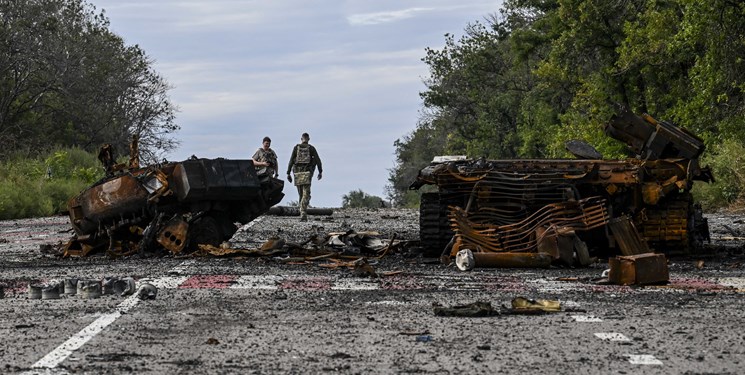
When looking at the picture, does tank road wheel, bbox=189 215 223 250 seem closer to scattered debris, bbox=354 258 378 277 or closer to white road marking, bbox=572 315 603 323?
scattered debris, bbox=354 258 378 277

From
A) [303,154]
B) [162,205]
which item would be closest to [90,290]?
[162,205]

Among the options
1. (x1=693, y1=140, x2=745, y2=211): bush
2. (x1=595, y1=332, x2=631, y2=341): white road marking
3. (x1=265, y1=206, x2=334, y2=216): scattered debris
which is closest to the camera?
(x1=595, y1=332, x2=631, y2=341): white road marking

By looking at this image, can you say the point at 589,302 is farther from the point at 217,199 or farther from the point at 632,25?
the point at 632,25

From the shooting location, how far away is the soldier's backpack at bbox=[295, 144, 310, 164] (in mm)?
32375

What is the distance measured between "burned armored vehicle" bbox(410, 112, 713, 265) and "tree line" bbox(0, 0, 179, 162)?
44.5 metres

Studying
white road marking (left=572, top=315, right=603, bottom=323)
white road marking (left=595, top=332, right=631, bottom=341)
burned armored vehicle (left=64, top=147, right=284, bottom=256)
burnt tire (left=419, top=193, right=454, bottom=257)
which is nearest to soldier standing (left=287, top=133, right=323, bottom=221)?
burned armored vehicle (left=64, top=147, right=284, bottom=256)

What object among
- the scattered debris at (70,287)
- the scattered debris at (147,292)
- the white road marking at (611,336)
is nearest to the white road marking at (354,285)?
the scattered debris at (147,292)

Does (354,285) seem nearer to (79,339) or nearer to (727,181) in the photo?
(79,339)

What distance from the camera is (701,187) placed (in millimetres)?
47031

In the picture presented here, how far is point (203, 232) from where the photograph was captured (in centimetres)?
2095

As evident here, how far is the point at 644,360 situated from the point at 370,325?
265 centimetres

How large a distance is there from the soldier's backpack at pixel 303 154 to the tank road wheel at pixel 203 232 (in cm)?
1131

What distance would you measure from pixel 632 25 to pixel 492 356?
150 feet

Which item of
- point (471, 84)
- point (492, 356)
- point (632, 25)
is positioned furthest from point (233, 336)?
point (471, 84)
